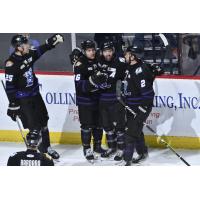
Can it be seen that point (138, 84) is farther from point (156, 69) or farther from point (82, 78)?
point (82, 78)

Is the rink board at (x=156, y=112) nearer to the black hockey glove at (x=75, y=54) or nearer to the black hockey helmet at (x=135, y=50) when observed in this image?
the black hockey glove at (x=75, y=54)

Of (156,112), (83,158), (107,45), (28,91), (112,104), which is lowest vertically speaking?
(83,158)

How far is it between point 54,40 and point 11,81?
486 millimetres

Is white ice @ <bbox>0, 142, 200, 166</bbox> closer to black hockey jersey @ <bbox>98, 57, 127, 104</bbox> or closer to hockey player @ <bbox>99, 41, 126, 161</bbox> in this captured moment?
hockey player @ <bbox>99, 41, 126, 161</bbox>

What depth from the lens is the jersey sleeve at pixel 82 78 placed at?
714cm

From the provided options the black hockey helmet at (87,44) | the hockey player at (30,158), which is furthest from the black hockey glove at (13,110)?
the black hockey helmet at (87,44)

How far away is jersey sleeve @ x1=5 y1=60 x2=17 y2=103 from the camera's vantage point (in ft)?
23.6

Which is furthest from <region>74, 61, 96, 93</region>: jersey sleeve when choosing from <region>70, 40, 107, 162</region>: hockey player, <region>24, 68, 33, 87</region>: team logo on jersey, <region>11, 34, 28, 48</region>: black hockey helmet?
<region>11, 34, 28, 48</region>: black hockey helmet

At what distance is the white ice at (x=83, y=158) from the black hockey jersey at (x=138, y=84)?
48cm

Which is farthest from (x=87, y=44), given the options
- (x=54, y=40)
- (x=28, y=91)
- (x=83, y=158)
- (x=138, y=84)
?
(x=83, y=158)

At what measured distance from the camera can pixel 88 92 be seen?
7227mm
